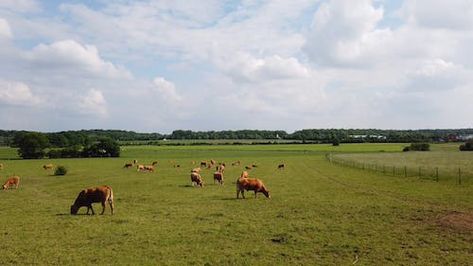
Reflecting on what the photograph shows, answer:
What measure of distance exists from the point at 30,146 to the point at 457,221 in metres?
106

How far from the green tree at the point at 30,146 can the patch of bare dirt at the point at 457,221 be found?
105 metres

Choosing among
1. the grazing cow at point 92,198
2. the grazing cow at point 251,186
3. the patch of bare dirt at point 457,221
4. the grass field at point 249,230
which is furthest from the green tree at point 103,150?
the patch of bare dirt at point 457,221

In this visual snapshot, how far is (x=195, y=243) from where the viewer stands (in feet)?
53.9

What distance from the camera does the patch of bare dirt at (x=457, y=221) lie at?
18803mm

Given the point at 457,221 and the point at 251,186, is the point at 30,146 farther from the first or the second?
the point at 457,221

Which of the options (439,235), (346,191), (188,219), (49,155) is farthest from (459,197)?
(49,155)

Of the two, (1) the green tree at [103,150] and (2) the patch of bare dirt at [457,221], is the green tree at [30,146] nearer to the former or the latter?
(1) the green tree at [103,150]

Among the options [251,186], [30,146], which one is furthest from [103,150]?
[251,186]

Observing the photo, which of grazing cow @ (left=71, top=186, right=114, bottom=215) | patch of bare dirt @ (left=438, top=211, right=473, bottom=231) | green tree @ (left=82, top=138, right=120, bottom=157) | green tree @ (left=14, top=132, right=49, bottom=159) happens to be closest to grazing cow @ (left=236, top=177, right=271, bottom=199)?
grazing cow @ (left=71, top=186, right=114, bottom=215)

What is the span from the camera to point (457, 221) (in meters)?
20.0

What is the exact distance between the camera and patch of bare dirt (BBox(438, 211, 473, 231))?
61.7 feet

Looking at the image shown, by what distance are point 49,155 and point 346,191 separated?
95.5 m

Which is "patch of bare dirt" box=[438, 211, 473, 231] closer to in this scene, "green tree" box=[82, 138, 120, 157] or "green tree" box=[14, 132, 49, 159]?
"green tree" box=[82, 138, 120, 157]

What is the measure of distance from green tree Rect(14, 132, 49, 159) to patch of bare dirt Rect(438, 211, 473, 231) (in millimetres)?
104739
